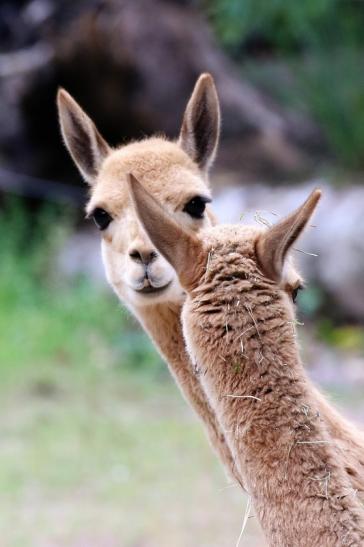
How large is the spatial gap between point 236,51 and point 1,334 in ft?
23.8

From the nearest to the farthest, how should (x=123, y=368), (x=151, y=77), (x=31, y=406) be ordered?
(x=31, y=406) → (x=123, y=368) → (x=151, y=77)

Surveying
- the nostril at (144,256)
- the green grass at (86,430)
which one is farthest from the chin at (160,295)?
the green grass at (86,430)

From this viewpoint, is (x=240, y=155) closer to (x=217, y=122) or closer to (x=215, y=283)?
(x=217, y=122)

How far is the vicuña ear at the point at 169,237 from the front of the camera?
2922mm

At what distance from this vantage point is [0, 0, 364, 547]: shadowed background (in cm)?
789

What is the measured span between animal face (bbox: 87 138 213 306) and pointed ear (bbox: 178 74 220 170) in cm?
22

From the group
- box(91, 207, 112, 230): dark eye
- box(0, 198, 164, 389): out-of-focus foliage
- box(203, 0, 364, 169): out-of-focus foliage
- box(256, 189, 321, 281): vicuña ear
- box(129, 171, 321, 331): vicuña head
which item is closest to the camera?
box(256, 189, 321, 281): vicuña ear

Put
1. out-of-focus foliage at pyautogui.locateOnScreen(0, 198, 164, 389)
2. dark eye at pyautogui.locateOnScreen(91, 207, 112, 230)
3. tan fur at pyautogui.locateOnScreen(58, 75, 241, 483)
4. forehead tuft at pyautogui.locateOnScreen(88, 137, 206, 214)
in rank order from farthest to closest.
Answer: out-of-focus foliage at pyautogui.locateOnScreen(0, 198, 164, 389) → dark eye at pyautogui.locateOnScreen(91, 207, 112, 230) → forehead tuft at pyautogui.locateOnScreen(88, 137, 206, 214) → tan fur at pyautogui.locateOnScreen(58, 75, 241, 483)

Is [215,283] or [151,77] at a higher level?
[215,283]

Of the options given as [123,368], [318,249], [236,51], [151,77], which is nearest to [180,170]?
[123,368]

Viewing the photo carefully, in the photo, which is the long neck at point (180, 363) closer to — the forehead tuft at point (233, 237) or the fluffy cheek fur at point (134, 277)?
the fluffy cheek fur at point (134, 277)

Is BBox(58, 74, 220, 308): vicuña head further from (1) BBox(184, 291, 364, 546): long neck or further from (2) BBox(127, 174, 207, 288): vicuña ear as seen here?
(1) BBox(184, 291, 364, 546): long neck

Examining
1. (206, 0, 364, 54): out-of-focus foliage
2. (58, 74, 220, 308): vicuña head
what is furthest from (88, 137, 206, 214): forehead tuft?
(206, 0, 364, 54): out-of-focus foliage

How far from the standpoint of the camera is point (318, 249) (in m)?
11.1
